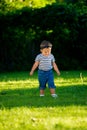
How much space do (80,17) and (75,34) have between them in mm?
1187

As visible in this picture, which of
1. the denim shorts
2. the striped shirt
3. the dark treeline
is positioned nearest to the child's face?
the striped shirt

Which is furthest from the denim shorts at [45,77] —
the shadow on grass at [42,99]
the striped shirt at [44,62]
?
the shadow on grass at [42,99]

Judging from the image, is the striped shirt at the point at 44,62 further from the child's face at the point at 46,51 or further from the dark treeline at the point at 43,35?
the dark treeline at the point at 43,35

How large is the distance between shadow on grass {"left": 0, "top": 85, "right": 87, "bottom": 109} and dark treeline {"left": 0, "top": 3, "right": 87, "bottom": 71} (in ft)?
44.7

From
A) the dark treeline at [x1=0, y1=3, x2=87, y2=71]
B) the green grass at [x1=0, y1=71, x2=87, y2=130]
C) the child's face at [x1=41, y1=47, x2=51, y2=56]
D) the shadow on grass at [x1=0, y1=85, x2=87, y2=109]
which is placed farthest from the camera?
the dark treeline at [x1=0, y1=3, x2=87, y2=71]

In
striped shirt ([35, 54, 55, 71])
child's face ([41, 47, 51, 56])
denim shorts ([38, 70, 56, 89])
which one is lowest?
denim shorts ([38, 70, 56, 89])

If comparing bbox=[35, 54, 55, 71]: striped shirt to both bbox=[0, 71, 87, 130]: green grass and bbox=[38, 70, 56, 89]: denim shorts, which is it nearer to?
bbox=[38, 70, 56, 89]: denim shorts

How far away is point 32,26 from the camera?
28719mm

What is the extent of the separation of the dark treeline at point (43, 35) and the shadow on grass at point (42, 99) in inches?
536

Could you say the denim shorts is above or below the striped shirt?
below

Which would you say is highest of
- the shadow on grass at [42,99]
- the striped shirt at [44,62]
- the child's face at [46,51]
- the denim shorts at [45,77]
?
the child's face at [46,51]

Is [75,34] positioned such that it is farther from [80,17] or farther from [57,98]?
[57,98]

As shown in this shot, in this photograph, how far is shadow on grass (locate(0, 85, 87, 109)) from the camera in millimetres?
10470

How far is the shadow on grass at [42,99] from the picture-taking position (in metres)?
10.5
